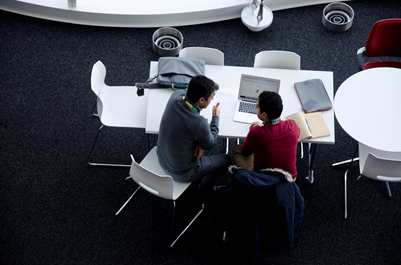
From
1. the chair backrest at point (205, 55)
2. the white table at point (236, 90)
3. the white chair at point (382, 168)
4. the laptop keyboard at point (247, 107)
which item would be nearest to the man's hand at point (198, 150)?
the white table at point (236, 90)

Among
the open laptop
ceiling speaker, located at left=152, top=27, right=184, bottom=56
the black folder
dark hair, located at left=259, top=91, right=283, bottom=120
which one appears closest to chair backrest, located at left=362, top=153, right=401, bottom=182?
the black folder

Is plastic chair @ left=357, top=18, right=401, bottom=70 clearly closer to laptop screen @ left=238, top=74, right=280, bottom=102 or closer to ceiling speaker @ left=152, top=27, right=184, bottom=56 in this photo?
laptop screen @ left=238, top=74, right=280, bottom=102

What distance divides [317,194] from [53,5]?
3.53 metres

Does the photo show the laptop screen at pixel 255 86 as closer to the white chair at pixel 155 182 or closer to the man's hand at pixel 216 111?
the man's hand at pixel 216 111

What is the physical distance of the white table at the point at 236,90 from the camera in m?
3.11

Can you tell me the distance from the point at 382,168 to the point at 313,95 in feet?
2.52

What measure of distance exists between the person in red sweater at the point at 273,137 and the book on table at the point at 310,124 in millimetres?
206

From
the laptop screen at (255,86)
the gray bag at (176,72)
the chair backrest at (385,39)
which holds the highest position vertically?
the chair backrest at (385,39)

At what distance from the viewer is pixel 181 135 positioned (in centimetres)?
279

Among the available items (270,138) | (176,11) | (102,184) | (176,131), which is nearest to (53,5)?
(176,11)

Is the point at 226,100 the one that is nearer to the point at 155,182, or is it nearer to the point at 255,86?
the point at 255,86

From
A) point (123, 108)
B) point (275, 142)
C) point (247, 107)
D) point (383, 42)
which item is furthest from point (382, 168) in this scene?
point (123, 108)

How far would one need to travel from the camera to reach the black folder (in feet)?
10.4

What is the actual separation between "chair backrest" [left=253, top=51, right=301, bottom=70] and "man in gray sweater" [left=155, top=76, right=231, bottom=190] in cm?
71
